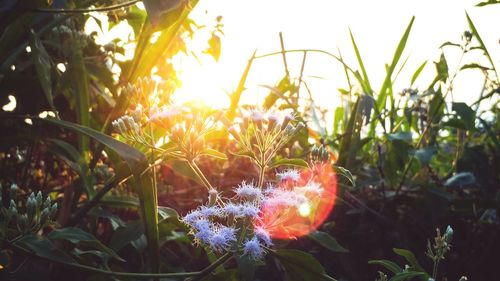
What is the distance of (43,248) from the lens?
928 mm

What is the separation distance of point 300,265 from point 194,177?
0.44 metres

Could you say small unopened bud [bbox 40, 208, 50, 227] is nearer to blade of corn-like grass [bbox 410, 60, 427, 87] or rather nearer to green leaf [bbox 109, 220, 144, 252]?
green leaf [bbox 109, 220, 144, 252]

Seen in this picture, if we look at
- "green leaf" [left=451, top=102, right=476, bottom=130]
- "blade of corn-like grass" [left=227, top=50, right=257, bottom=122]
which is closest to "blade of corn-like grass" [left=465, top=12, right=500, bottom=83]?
"green leaf" [left=451, top=102, right=476, bottom=130]

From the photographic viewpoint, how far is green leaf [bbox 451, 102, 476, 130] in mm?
1729

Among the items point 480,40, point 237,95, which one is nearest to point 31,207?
point 237,95

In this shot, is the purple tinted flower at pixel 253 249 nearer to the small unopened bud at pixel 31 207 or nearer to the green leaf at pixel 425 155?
the small unopened bud at pixel 31 207

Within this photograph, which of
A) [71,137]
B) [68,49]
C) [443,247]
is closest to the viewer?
[443,247]

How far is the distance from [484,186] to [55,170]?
1.51 metres

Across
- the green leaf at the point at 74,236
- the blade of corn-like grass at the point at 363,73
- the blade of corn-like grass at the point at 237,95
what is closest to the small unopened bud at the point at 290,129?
the green leaf at the point at 74,236

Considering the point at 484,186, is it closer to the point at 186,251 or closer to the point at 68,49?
the point at 186,251

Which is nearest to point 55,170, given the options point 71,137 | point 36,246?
point 71,137

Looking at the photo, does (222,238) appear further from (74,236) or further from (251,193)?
(74,236)

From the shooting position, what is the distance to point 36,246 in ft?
3.04

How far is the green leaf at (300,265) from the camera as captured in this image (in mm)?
872
